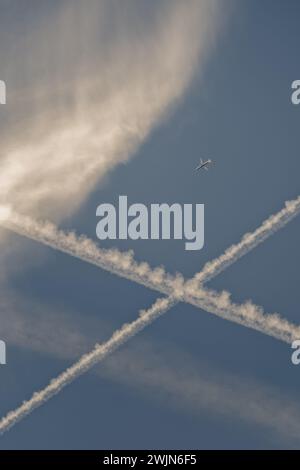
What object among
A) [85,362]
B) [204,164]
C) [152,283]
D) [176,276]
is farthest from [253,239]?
[85,362]

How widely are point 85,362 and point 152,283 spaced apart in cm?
475

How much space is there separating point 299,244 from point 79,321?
1065 cm

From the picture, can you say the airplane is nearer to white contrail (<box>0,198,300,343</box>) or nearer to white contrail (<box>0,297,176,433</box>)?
white contrail (<box>0,198,300,343</box>)

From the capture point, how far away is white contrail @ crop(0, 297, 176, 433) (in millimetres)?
25547

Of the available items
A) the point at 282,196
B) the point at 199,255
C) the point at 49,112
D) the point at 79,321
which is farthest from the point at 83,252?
the point at 282,196

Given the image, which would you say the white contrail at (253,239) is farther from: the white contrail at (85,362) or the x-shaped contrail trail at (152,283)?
the white contrail at (85,362)

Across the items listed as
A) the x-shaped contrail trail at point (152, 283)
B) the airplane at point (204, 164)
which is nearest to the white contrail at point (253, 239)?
the x-shaped contrail trail at point (152, 283)

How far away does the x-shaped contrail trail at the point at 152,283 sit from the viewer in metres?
25.1

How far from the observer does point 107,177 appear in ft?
85.8

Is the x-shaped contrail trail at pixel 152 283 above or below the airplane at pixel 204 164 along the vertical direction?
below

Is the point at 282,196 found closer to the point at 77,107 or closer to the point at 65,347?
the point at 77,107

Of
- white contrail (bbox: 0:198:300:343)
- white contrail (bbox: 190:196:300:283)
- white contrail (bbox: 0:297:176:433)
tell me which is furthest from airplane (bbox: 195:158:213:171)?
white contrail (bbox: 0:297:176:433)

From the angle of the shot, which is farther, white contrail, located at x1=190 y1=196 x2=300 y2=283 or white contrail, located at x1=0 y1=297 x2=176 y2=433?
white contrail, located at x1=0 y1=297 x2=176 y2=433

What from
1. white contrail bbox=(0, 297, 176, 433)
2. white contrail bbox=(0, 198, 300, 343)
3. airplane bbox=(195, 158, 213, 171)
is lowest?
white contrail bbox=(0, 297, 176, 433)
